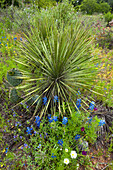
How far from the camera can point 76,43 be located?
248 centimetres

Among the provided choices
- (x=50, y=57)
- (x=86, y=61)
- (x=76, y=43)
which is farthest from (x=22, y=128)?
(x=76, y=43)

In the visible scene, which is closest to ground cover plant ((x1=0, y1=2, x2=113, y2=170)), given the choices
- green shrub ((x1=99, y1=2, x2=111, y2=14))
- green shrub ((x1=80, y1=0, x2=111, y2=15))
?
green shrub ((x1=80, y1=0, x2=111, y2=15))

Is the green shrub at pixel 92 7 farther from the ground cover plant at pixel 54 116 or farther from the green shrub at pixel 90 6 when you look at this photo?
the ground cover plant at pixel 54 116

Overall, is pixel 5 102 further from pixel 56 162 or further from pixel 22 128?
pixel 56 162

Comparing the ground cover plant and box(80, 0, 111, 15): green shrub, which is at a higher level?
box(80, 0, 111, 15): green shrub

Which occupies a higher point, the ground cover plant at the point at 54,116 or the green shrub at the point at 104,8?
the green shrub at the point at 104,8

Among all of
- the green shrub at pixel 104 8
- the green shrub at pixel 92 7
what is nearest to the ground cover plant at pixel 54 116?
the green shrub at pixel 92 7

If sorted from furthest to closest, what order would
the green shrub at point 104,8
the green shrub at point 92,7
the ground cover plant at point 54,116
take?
the green shrub at point 104,8 < the green shrub at point 92,7 < the ground cover plant at point 54,116

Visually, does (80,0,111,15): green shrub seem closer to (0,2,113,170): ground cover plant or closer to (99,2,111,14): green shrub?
(99,2,111,14): green shrub

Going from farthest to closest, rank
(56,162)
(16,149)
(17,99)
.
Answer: (17,99)
(16,149)
(56,162)

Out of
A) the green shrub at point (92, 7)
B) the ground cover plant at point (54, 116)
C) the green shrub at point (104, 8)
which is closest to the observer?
the ground cover plant at point (54, 116)

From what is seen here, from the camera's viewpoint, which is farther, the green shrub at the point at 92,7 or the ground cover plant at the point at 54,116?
the green shrub at the point at 92,7

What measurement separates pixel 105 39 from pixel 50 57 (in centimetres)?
479

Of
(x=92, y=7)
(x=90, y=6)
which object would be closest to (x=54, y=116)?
(x=92, y=7)
